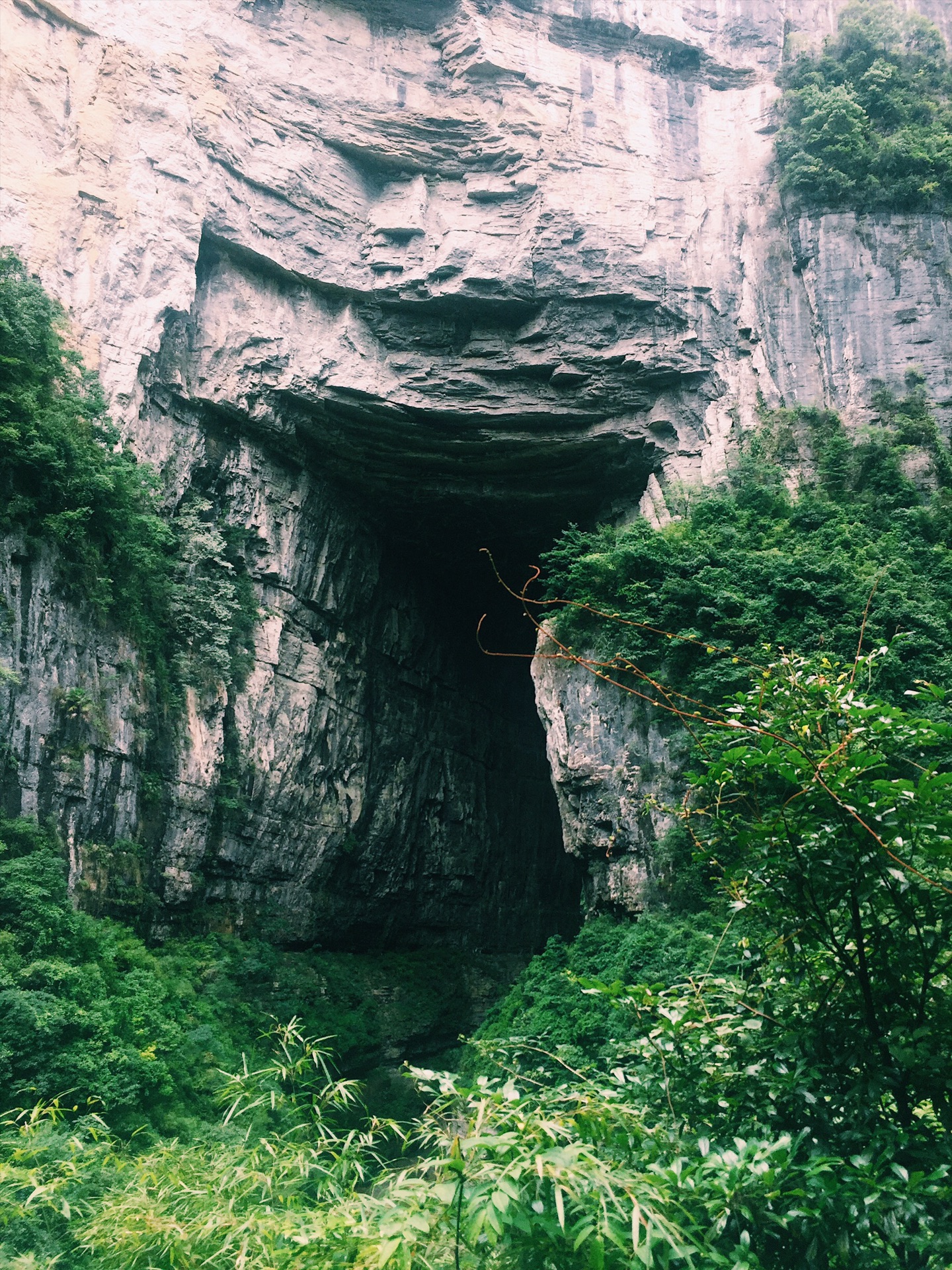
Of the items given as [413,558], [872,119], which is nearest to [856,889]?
[413,558]

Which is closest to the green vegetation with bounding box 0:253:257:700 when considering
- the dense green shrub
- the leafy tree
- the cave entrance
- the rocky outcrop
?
the cave entrance

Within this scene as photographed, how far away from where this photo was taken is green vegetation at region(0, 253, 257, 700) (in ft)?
31.4

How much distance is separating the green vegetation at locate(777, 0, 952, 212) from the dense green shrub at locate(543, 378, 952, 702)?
12.1ft

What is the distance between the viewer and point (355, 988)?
13.3 meters

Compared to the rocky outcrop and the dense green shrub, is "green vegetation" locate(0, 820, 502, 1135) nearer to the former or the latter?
the rocky outcrop

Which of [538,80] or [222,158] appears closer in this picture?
[222,158]

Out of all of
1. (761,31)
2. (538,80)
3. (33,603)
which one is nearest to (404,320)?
(538,80)

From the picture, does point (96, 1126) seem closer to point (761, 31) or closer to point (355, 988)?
point (355, 988)

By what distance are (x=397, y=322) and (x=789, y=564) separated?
746cm

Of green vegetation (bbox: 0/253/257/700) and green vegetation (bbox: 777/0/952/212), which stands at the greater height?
green vegetation (bbox: 777/0/952/212)

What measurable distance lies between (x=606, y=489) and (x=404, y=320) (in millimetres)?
4441

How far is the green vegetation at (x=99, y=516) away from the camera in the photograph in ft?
31.4

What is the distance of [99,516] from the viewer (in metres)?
10.5

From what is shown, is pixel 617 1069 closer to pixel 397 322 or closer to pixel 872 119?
pixel 397 322
